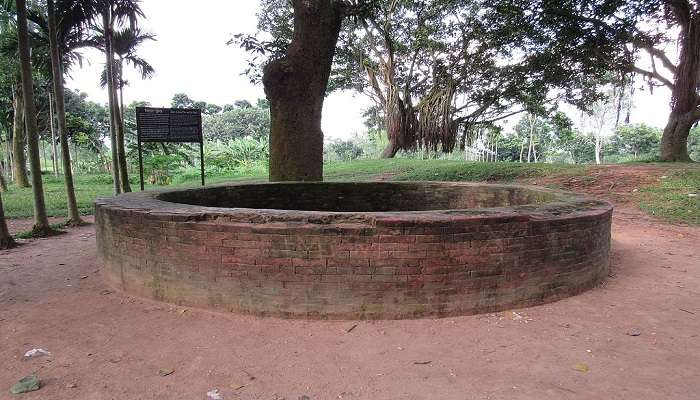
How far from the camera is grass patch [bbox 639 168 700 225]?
7.52 metres

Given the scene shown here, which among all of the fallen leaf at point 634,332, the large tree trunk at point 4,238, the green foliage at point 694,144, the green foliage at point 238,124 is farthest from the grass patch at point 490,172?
the green foliage at point 694,144

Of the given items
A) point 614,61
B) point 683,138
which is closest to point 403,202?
point 614,61

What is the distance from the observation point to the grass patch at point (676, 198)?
752 centimetres

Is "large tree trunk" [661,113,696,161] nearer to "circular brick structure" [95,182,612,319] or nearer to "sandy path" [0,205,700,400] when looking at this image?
"sandy path" [0,205,700,400]

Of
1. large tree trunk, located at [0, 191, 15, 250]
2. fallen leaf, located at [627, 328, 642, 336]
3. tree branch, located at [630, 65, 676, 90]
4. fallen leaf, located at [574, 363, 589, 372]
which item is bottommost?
fallen leaf, located at [627, 328, 642, 336]

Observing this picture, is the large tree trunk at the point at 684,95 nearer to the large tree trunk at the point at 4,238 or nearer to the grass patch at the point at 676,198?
the grass patch at the point at 676,198

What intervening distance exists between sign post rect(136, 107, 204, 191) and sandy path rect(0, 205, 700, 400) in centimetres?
401

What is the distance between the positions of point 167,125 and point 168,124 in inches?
1.0

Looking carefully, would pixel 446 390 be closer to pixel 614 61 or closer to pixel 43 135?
pixel 614 61

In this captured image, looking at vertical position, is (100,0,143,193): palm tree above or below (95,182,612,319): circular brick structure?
above

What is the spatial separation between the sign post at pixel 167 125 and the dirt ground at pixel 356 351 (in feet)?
13.4

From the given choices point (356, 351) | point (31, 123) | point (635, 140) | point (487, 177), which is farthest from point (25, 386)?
point (635, 140)

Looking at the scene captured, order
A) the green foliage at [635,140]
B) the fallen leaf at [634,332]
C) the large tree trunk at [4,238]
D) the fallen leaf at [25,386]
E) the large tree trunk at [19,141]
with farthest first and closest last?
the green foliage at [635,140], the large tree trunk at [19,141], the large tree trunk at [4,238], the fallen leaf at [634,332], the fallen leaf at [25,386]

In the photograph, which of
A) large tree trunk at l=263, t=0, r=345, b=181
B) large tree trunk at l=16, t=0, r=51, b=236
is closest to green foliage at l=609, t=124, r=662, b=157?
large tree trunk at l=263, t=0, r=345, b=181
